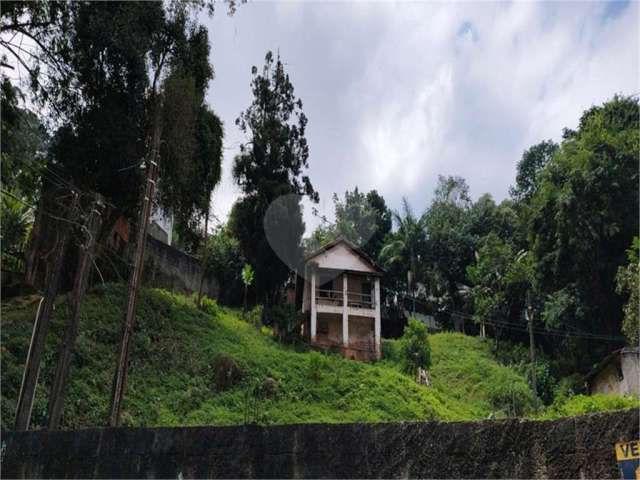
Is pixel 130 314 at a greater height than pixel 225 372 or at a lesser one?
lesser

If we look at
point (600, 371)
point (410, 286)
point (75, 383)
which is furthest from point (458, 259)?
point (75, 383)

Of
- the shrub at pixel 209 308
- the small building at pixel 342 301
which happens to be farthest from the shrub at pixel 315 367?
the small building at pixel 342 301

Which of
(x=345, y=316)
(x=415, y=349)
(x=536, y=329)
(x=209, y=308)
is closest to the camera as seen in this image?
(x=415, y=349)

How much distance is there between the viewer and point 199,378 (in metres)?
16.9

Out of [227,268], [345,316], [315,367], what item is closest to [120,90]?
[315,367]

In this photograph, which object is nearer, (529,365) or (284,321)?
(284,321)

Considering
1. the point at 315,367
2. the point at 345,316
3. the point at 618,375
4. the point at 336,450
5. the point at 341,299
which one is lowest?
the point at 336,450

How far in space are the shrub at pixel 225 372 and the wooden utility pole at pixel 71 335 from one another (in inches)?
269

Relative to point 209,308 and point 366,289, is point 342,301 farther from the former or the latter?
point 209,308

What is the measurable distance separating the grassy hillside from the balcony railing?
13.7 ft

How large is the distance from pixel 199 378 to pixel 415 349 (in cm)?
890

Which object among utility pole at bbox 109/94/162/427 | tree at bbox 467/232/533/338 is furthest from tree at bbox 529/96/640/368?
utility pole at bbox 109/94/162/427

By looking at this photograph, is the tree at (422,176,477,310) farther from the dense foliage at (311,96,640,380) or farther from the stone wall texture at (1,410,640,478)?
the stone wall texture at (1,410,640,478)

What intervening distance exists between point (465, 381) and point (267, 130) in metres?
13.2
